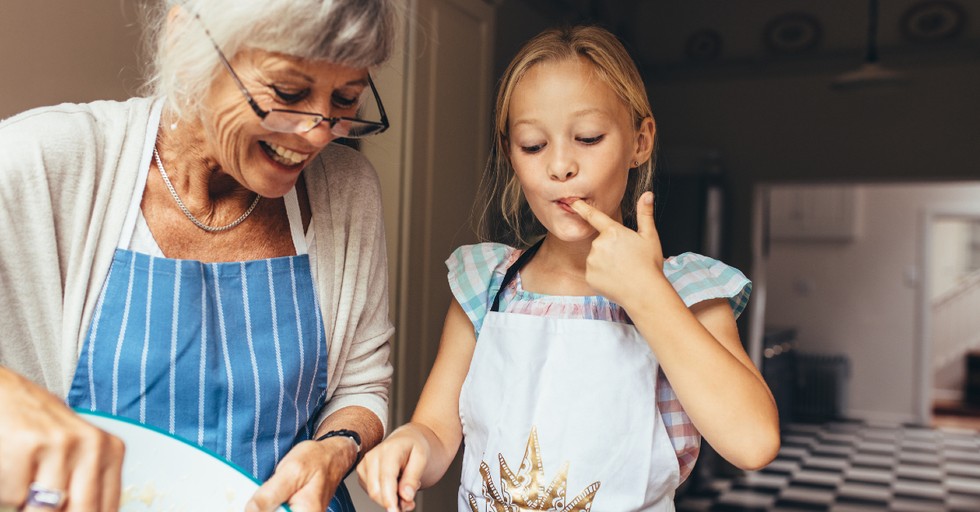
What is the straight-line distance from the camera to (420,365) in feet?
7.50

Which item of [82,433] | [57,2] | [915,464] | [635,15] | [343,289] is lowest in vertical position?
[915,464]

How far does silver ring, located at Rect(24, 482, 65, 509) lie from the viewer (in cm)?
63

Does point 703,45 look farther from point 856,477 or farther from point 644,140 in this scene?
point 644,140

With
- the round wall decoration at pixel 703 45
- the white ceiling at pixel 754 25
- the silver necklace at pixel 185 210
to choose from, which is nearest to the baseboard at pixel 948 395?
the white ceiling at pixel 754 25

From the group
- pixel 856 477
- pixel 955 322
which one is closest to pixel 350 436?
pixel 856 477

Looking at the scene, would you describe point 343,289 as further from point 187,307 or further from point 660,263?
point 660,263

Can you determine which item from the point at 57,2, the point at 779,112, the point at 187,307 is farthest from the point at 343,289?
the point at 779,112

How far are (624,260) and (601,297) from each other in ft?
0.62

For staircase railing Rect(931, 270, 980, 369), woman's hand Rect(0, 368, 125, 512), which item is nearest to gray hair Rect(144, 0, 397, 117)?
woman's hand Rect(0, 368, 125, 512)

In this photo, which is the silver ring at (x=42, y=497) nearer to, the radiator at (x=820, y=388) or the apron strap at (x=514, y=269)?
the apron strap at (x=514, y=269)

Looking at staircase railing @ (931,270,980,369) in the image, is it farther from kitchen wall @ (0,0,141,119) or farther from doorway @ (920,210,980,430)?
kitchen wall @ (0,0,141,119)

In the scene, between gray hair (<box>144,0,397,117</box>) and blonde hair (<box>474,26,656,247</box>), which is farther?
blonde hair (<box>474,26,656,247</box>)

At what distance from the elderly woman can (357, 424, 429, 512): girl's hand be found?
57mm

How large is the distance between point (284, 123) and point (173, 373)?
1.16ft
